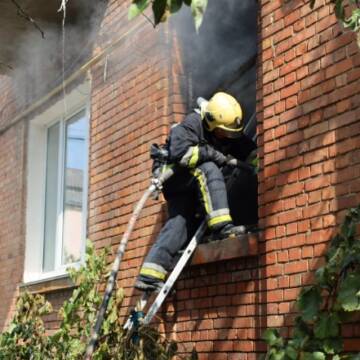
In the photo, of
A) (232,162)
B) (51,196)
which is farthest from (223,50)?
(51,196)

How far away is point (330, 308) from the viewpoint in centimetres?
400

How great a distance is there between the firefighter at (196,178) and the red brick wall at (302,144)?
0.41 meters

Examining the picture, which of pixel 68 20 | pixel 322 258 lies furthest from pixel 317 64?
pixel 68 20

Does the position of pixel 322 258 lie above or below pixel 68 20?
below

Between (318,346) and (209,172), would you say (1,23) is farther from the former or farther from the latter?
(318,346)

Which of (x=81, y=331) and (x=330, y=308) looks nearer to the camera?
(x=330, y=308)

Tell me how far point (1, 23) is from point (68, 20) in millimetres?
704

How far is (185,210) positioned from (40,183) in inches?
145

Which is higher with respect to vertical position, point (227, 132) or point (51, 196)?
point (51, 196)

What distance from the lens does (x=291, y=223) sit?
4574 millimetres

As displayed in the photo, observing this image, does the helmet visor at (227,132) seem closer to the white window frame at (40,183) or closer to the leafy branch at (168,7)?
the white window frame at (40,183)

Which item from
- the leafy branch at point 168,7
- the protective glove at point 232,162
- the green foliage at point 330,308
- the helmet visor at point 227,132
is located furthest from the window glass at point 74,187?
the leafy branch at point 168,7

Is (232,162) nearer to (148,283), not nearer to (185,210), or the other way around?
(185,210)

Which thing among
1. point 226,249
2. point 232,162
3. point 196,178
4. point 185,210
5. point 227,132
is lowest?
point 226,249
